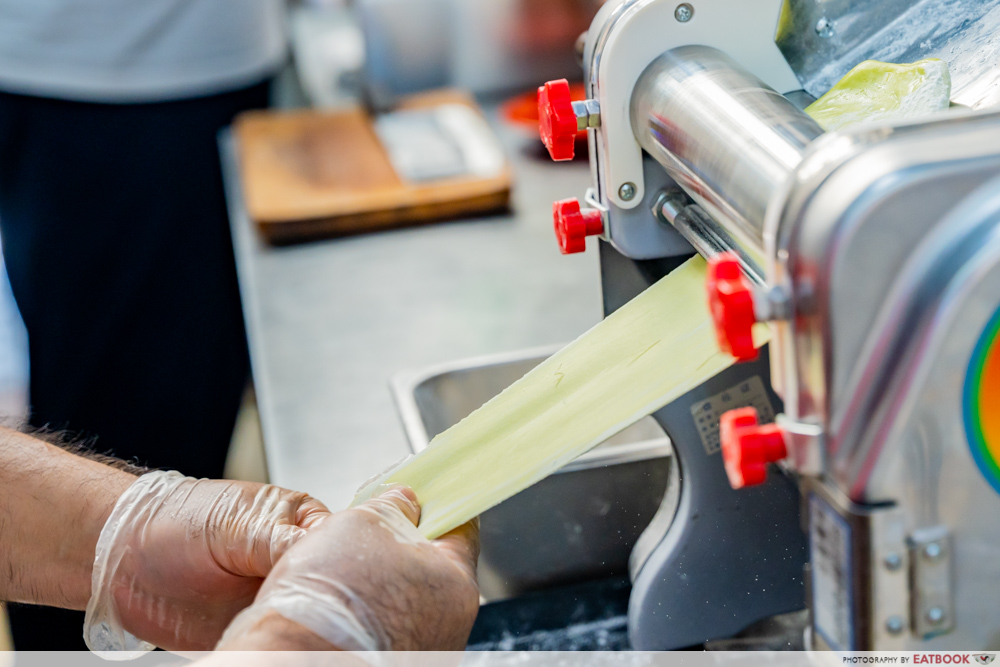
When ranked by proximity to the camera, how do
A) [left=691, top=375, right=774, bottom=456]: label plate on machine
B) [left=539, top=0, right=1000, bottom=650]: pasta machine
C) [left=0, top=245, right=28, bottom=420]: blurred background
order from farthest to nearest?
[left=0, top=245, right=28, bottom=420]: blurred background, [left=691, top=375, right=774, bottom=456]: label plate on machine, [left=539, top=0, right=1000, bottom=650]: pasta machine

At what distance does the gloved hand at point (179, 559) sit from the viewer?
84 centimetres

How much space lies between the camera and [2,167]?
2031mm

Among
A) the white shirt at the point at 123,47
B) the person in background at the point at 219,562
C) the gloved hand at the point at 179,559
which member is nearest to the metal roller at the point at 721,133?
the person in background at the point at 219,562

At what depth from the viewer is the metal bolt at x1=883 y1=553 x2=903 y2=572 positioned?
1.51 feet

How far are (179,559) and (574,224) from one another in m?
0.47

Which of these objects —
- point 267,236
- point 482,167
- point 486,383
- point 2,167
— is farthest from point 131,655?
point 2,167

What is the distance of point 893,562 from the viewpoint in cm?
46

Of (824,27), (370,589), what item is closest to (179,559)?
(370,589)

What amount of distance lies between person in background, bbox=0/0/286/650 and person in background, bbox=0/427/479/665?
1066 mm

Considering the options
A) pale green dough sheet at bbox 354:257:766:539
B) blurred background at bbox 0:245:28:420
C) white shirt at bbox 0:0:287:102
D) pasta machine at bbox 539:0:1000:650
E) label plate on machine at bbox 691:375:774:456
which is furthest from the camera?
blurred background at bbox 0:245:28:420

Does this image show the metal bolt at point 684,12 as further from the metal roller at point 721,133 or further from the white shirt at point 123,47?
the white shirt at point 123,47

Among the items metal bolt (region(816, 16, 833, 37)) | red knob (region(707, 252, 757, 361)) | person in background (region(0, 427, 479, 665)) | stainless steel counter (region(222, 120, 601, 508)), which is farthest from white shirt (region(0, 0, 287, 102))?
red knob (region(707, 252, 757, 361))

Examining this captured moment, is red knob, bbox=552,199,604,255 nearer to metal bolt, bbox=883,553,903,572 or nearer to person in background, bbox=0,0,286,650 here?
metal bolt, bbox=883,553,903,572

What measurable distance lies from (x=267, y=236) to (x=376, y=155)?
1.15 ft
